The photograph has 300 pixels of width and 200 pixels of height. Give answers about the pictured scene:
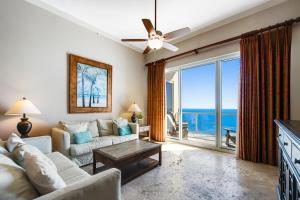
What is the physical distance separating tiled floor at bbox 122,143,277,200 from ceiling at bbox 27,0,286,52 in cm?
304

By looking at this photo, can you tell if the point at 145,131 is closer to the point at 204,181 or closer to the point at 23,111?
the point at 204,181

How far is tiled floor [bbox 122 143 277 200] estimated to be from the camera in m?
1.94

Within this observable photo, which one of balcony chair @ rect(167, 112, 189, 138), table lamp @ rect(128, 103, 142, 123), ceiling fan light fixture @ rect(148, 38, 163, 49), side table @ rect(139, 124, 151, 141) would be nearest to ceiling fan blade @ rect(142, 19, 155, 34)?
ceiling fan light fixture @ rect(148, 38, 163, 49)

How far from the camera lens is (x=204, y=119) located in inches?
192

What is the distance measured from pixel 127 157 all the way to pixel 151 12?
2.80m

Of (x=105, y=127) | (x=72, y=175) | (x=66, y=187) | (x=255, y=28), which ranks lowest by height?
(x=72, y=175)

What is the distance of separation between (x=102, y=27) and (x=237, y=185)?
4185 millimetres

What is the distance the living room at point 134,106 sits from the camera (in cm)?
228

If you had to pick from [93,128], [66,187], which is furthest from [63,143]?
[66,187]

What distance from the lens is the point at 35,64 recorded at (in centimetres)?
291

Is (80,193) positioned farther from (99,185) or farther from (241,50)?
(241,50)

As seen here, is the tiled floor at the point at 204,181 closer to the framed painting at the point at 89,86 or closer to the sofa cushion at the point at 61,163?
the sofa cushion at the point at 61,163

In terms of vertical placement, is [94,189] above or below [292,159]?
below

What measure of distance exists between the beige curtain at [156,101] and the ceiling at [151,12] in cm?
141
